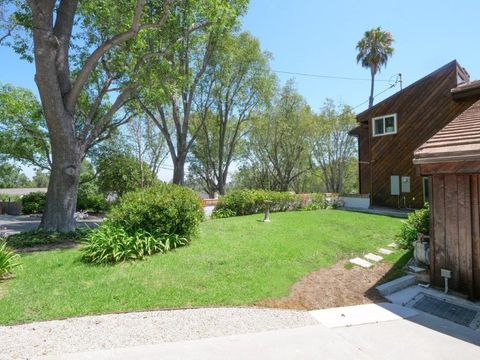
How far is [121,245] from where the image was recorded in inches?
275

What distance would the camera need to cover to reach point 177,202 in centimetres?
807

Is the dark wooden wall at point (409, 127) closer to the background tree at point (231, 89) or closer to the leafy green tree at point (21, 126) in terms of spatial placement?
the background tree at point (231, 89)

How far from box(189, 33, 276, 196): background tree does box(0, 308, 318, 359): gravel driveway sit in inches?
671

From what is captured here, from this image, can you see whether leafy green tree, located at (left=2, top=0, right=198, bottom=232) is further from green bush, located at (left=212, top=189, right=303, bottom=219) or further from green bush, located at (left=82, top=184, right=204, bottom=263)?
green bush, located at (left=212, top=189, right=303, bottom=219)

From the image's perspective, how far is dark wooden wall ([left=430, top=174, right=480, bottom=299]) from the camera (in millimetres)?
5348

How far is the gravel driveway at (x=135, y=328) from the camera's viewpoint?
3834mm

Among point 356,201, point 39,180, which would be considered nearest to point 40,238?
point 356,201

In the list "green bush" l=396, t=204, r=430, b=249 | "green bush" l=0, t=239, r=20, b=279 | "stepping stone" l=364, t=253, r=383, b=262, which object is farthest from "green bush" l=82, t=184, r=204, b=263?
"green bush" l=396, t=204, r=430, b=249

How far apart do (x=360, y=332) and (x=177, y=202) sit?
204 inches

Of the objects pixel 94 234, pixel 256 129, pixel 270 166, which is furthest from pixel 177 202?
pixel 270 166

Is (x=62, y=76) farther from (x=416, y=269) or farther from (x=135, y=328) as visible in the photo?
(x=416, y=269)

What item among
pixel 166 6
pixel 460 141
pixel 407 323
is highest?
pixel 166 6

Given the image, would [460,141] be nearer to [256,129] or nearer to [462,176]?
[462,176]

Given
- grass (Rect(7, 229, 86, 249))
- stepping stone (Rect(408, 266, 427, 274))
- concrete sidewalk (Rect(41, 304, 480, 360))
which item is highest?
grass (Rect(7, 229, 86, 249))
